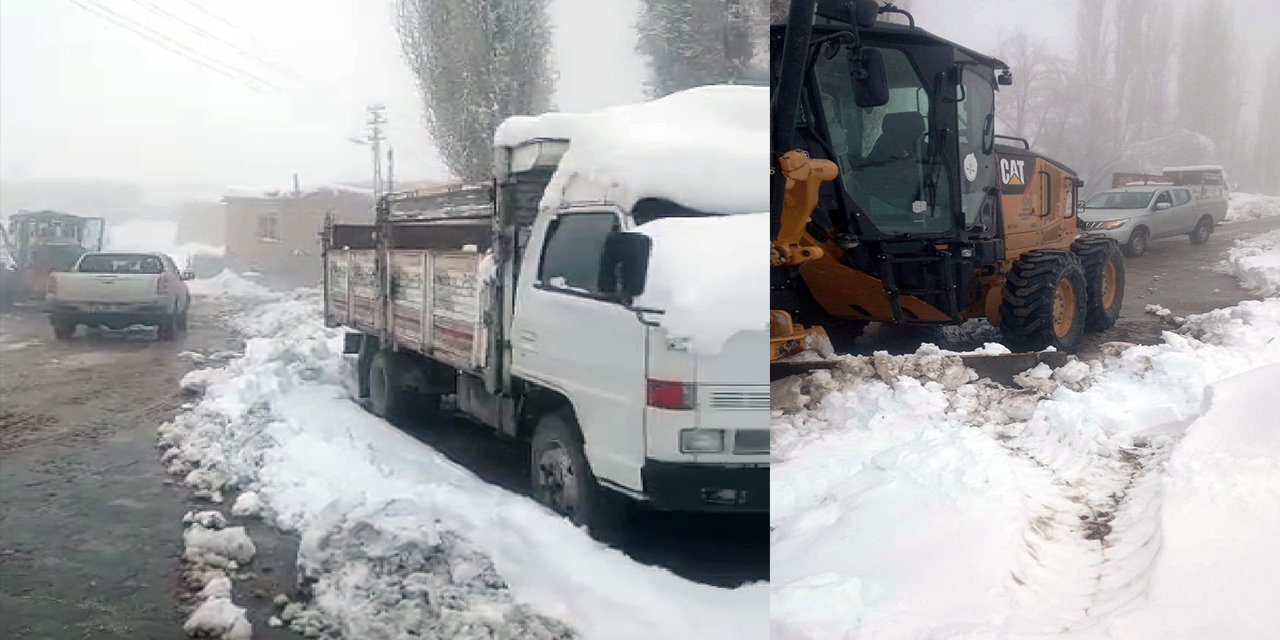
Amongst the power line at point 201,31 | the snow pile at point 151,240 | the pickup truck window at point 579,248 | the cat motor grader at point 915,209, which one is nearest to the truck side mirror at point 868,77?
the cat motor grader at point 915,209

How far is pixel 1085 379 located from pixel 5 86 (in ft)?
5.38

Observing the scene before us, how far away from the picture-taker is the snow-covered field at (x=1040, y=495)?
4.24 ft

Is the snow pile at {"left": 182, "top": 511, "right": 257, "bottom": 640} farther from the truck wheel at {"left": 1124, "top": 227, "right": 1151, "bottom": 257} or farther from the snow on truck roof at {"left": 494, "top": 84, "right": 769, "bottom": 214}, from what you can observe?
the truck wheel at {"left": 1124, "top": 227, "right": 1151, "bottom": 257}

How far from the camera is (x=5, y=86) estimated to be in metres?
1.09

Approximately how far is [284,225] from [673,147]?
503 mm

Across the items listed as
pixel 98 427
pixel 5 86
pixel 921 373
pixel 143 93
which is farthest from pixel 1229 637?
pixel 5 86

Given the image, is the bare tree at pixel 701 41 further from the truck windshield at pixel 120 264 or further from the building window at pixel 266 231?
the truck windshield at pixel 120 264

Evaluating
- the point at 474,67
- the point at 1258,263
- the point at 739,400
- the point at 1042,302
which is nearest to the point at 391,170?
the point at 474,67

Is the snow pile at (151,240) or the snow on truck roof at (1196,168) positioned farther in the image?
the snow on truck roof at (1196,168)

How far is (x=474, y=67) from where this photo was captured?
103 centimetres

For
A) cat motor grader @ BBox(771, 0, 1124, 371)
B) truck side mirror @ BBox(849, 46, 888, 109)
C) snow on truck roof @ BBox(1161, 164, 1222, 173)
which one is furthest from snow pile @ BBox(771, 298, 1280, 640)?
truck side mirror @ BBox(849, 46, 888, 109)

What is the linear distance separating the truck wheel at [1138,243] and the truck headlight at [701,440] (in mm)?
951

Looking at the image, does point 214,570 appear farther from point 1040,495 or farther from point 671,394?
point 1040,495

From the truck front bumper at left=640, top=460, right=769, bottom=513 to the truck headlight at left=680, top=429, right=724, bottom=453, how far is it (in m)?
0.02
